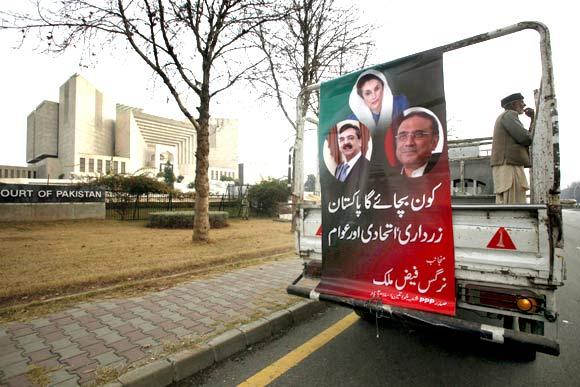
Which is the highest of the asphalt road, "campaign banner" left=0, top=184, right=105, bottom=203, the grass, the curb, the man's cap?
the man's cap

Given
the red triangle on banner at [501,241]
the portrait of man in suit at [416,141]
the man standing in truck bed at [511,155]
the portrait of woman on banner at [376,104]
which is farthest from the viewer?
the man standing in truck bed at [511,155]

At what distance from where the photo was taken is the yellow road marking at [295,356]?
267 cm

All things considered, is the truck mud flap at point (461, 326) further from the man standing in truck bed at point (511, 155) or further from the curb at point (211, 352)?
the man standing in truck bed at point (511, 155)

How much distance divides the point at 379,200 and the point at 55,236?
11.2 m

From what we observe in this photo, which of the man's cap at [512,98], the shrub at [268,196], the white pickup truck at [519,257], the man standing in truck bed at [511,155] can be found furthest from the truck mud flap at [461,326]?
the shrub at [268,196]

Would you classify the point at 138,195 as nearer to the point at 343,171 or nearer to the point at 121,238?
the point at 121,238

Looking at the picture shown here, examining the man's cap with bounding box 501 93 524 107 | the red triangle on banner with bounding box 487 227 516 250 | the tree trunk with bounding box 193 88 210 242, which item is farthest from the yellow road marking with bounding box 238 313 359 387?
the tree trunk with bounding box 193 88 210 242

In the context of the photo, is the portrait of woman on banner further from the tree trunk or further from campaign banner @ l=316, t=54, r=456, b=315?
the tree trunk

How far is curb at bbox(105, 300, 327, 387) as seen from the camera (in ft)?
8.26

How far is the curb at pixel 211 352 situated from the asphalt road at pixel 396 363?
0.10m

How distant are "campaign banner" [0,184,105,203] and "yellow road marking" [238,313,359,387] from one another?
1519 cm

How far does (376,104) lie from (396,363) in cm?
235

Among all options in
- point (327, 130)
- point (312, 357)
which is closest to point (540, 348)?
point (312, 357)

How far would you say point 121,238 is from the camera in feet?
33.8
